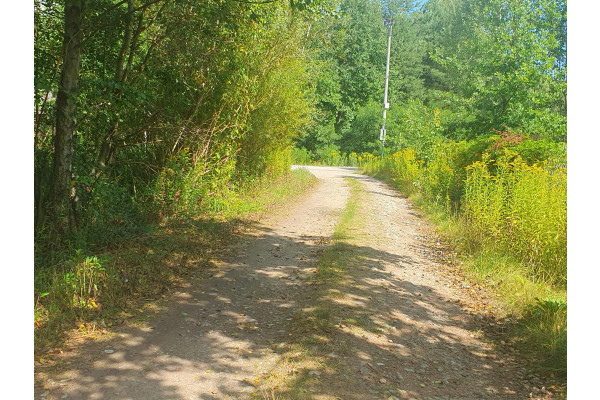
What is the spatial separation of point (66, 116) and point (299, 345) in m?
4.41

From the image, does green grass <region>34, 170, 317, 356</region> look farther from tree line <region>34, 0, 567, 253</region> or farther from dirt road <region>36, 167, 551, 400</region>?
tree line <region>34, 0, 567, 253</region>

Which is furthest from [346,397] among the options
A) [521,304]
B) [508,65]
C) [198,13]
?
[508,65]

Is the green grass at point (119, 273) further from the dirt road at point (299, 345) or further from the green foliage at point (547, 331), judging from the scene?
the green foliage at point (547, 331)

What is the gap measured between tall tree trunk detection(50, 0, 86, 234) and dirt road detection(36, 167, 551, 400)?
2.07 meters

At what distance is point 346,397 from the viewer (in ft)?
13.0

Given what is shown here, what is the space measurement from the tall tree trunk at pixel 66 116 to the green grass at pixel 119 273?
0.65m

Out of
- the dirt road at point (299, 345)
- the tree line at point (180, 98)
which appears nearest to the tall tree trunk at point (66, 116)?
the tree line at point (180, 98)

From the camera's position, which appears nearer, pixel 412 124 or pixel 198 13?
pixel 198 13

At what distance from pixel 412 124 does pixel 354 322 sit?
48.6ft

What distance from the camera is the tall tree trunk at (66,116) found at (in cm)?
643

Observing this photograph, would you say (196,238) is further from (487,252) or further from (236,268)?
(487,252)

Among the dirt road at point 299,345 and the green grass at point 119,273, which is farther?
the green grass at point 119,273

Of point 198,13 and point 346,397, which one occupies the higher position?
point 198,13

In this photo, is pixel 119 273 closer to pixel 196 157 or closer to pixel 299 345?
pixel 299 345
